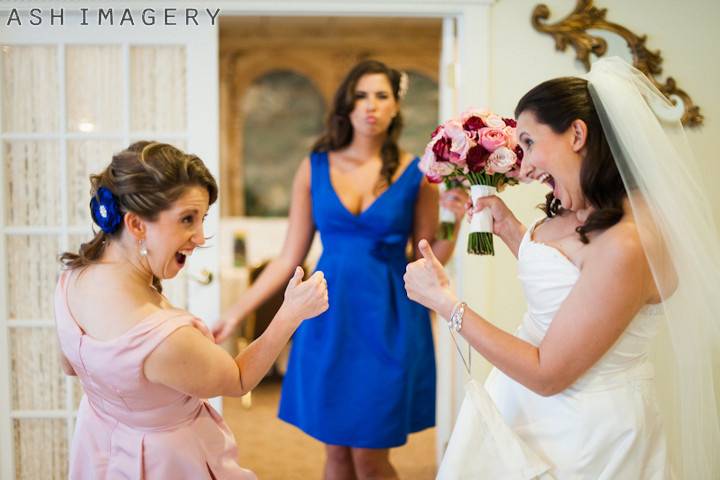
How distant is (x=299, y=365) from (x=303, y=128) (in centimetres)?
557

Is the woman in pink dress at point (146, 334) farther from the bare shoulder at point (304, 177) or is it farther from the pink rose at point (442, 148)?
the bare shoulder at point (304, 177)

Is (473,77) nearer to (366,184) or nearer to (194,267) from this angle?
(366,184)

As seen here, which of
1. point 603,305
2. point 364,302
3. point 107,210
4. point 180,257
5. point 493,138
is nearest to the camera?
point 603,305

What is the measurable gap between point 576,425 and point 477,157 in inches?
33.5

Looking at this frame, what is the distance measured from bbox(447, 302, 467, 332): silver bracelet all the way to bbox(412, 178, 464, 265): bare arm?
1.07 m

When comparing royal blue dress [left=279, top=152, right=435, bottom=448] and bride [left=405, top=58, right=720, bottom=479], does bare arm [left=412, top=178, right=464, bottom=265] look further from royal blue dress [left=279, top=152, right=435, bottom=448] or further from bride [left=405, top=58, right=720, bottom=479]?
bride [left=405, top=58, right=720, bottom=479]

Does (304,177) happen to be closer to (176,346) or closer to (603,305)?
(176,346)

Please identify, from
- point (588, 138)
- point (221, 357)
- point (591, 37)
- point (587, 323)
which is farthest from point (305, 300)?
point (591, 37)

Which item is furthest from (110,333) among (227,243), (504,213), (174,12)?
(227,243)

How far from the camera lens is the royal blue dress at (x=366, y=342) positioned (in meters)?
2.64

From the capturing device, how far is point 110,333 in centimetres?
151

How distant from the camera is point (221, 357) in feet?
5.18

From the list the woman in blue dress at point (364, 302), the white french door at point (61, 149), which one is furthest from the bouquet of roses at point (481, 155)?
the white french door at point (61, 149)

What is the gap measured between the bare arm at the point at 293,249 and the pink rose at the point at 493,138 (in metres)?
0.89
